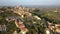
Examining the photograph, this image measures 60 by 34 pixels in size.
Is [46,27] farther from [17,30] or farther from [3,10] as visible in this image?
[3,10]

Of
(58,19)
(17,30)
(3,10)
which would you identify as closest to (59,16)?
(58,19)

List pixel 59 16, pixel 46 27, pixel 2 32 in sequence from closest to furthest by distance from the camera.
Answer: pixel 2 32 → pixel 46 27 → pixel 59 16

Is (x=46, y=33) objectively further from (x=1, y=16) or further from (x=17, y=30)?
(x=1, y=16)

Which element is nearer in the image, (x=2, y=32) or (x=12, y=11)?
(x=2, y=32)

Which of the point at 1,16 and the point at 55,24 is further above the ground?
the point at 1,16

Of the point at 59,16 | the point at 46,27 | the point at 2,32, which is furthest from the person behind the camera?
the point at 59,16

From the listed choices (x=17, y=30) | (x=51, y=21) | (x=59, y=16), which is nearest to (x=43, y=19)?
(x=51, y=21)
